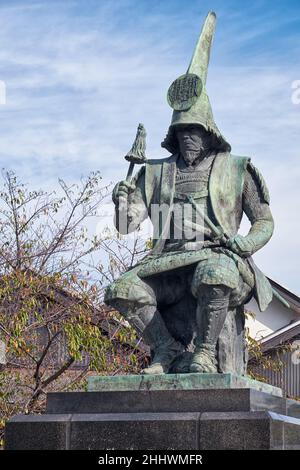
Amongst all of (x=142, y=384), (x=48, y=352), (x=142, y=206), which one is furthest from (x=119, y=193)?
(x=48, y=352)

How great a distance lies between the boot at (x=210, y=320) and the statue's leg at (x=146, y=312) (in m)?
0.33

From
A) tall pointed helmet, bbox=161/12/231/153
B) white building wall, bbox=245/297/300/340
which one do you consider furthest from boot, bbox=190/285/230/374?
white building wall, bbox=245/297/300/340

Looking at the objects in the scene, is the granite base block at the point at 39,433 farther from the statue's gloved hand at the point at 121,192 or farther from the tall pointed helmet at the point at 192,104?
the tall pointed helmet at the point at 192,104

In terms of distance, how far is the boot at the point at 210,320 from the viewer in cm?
716

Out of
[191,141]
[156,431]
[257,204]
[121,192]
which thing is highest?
[191,141]

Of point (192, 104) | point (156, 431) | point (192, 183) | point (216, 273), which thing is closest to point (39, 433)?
Result: point (156, 431)

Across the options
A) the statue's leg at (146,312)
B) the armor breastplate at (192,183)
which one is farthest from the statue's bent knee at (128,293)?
the armor breastplate at (192,183)

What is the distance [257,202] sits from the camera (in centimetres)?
796

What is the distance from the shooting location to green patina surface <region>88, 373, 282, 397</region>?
6.87 meters

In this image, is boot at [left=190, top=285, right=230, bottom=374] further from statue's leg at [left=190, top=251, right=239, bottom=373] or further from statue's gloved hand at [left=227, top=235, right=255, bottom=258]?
statue's gloved hand at [left=227, top=235, right=255, bottom=258]

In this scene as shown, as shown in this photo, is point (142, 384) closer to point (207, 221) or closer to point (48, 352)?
point (207, 221)

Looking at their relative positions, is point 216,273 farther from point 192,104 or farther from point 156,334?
point 192,104

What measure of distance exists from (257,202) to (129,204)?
112 centimetres
